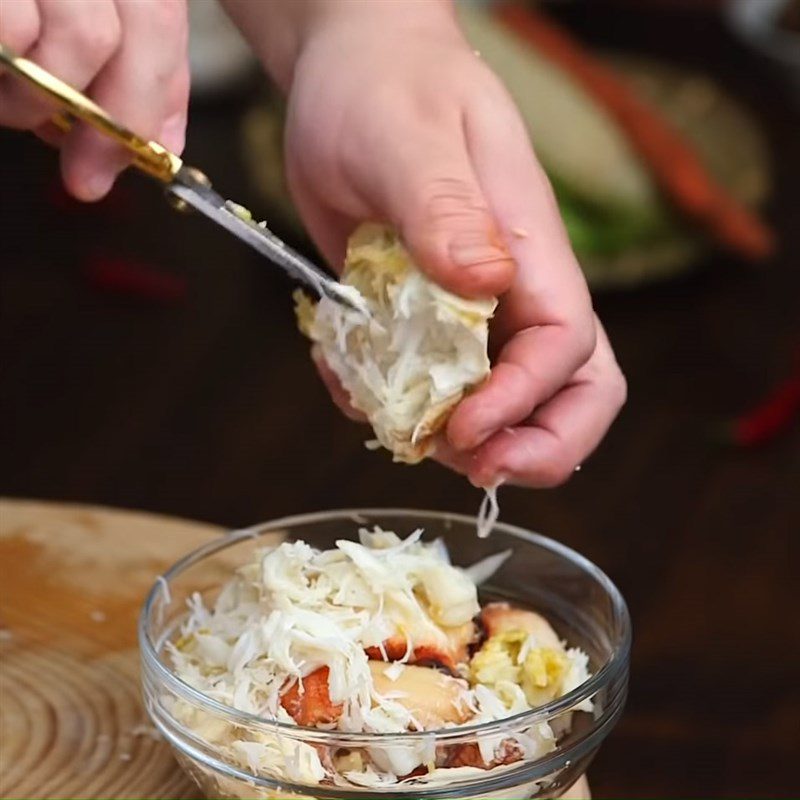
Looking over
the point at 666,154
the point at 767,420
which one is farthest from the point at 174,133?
the point at 666,154

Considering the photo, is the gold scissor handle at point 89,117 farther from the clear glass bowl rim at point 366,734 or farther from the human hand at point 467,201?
the clear glass bowl rim at point 366,734

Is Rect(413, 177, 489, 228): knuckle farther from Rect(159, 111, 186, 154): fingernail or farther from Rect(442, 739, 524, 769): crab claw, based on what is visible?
Rect(442, 739, 524, 769): crab claw

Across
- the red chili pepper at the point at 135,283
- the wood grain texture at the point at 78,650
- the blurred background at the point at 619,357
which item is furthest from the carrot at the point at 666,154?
the wood grain texture at the point at 78,650

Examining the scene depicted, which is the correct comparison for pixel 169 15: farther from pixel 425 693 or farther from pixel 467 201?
pixel 425 693

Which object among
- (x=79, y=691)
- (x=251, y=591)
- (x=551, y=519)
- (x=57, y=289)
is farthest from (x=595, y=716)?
(x=57, y=289)

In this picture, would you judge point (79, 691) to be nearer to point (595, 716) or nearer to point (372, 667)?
point (372, 667)

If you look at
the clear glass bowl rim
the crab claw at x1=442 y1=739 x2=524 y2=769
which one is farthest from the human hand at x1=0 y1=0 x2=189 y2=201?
the crab claw at x1=442 y1=739 x2=524 y2=769
